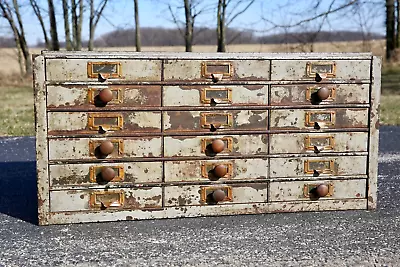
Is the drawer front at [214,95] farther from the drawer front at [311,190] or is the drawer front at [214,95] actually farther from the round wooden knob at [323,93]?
the drawer front at [311,190]

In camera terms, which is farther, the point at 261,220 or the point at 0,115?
the point at 0,115

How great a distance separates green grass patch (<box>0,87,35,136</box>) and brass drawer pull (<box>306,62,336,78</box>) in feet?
21.8

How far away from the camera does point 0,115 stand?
1252cm

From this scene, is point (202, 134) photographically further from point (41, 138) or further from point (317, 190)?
point (41, 138)

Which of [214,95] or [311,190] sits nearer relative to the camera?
[214,95]

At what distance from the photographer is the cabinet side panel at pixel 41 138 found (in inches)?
168

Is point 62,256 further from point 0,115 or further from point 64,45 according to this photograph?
point 64,45

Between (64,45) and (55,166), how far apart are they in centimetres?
1895

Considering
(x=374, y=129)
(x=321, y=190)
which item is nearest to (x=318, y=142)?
(x=321, y=190)

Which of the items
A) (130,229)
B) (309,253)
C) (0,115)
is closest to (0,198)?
(130,229)

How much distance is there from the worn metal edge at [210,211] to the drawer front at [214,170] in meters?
0.25

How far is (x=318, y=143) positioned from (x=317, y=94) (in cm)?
43

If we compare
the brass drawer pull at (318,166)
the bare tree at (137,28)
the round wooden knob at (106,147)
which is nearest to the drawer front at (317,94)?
the brass drawer pull at (318,166)

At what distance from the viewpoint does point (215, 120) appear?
4.60 metres
